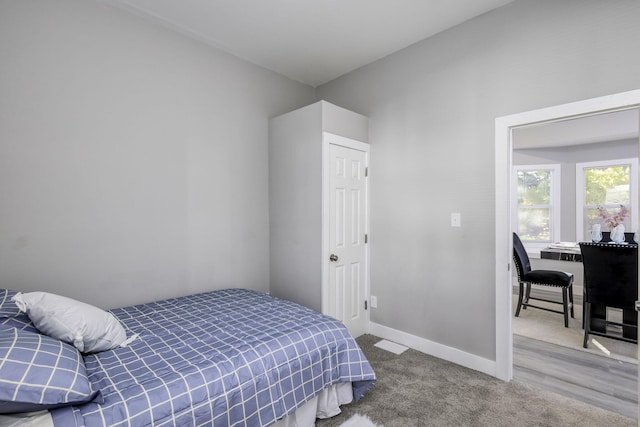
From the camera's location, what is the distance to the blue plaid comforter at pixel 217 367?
120cm

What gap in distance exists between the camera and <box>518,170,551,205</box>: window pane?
17.2ft

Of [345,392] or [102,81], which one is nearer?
[345,392]

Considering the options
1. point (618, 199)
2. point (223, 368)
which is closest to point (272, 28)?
point (223, 368)

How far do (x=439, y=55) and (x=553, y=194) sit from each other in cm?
403

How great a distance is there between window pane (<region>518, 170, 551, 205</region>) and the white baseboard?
13.2ft

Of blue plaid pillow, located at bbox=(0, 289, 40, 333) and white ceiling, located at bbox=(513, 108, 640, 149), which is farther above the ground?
white ceiling, located at bbox=(513, 108, 640, 149)

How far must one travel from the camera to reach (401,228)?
2945 millimetres

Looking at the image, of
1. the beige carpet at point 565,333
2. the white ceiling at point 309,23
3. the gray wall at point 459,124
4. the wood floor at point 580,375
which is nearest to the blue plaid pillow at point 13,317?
the white ceiling at point 309,23

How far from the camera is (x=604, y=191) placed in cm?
482

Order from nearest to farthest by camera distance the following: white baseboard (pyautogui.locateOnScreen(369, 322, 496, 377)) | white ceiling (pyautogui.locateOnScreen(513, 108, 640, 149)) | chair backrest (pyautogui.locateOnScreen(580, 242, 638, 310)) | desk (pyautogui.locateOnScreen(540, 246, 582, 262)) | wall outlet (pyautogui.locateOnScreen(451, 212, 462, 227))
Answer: white baseboard (pyautogui.locateOnScreen(369, 322, 496, 377)) → wall outlet (pyautogui.locateOnScreen(451, 212, 462, 227)) → chair backrest (pyautogui.locateOnScreen(580, 242, 638, 310)) → white ceiling (pyautogui.locateOnScreen(513, 108, 640, 149)) → desk (pyautogui.locateOnScreen(540, 246, 582, 262))

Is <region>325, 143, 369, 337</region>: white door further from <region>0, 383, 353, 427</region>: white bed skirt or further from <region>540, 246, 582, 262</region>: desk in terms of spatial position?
<region>540, 246, 582, 262</region>: desk

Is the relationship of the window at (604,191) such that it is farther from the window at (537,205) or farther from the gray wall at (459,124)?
the gray wall at (459,124)

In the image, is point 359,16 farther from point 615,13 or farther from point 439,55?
point 615,13

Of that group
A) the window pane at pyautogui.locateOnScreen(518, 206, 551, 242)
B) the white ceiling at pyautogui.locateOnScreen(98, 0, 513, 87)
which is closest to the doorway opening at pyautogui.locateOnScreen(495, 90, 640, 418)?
the white ceiling at pyautogui.locateOnScreen(98, 0, 513, 87)
